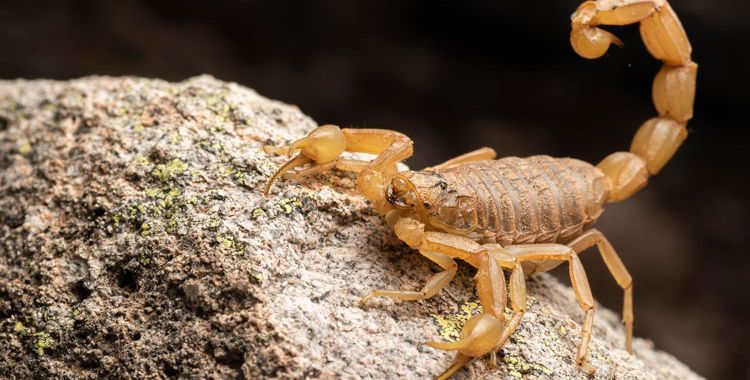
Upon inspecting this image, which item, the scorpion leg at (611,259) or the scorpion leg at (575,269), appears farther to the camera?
the scorpion leg at (611,259)

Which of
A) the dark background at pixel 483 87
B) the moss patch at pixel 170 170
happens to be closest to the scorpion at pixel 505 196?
the moss patch at pixel 170 170

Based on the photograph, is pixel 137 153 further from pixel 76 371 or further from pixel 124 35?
pixel 124 35

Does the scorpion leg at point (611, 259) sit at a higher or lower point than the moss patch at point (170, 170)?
lower

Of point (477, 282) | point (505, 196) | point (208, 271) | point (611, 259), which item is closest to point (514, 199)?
point (505, 196)

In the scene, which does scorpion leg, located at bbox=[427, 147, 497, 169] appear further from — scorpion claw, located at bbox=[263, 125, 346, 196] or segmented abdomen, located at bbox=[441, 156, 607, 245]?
scorpion claw, located at bbox=[263, 125, 346, 196]

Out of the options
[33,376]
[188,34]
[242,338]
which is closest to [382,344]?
[242,338]

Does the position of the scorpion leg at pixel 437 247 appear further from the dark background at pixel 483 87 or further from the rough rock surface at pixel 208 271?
the dark background at pixel 483 87
